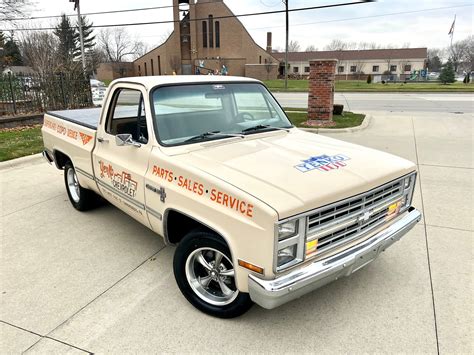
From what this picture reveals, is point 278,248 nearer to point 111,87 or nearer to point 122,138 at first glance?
point 122,138

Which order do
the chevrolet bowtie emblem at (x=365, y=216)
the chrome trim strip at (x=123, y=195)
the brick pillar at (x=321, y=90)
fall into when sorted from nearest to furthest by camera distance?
the chevrolet bowtie emblem at (x=365, y=216)
the chrome trim strip at (x=123, y=195)
the brick pillar at (x=321, y=90)

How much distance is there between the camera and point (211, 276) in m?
2.99

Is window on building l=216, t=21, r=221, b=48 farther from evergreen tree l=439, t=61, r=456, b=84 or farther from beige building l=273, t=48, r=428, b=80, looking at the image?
evergreen tree l=439, t=61, r=456, b=84

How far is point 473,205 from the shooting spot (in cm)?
514

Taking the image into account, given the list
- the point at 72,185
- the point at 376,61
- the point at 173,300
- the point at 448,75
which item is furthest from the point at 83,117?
the point at 376,61

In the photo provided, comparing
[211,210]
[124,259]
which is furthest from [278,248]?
[124,259]

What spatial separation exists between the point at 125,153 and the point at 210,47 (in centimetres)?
5707

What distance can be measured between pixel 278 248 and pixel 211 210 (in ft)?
1.85

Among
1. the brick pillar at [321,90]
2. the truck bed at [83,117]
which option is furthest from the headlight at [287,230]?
the brick pillar at [321,90]

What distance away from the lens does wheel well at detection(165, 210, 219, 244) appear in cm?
312

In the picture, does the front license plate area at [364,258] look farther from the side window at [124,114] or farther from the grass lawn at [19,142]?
the grass lawn at [19,142]

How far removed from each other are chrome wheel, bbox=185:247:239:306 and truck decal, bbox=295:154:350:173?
0.91 m

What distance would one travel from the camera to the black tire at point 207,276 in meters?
2.74

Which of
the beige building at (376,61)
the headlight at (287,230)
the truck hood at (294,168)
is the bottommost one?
the headlight at (287,230)
